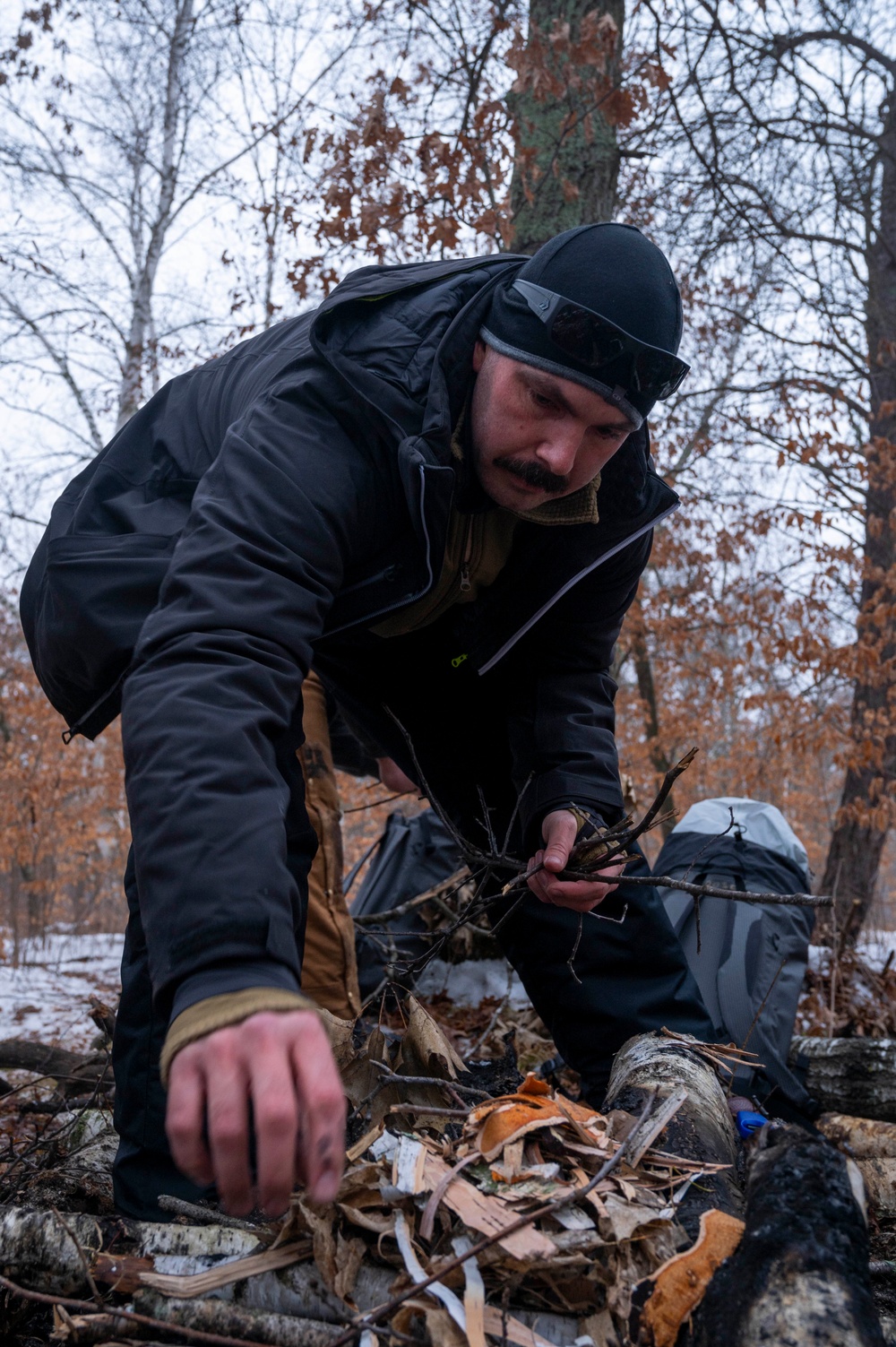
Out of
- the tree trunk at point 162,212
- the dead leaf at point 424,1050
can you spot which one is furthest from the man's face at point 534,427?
the tree trunk at point 162,212

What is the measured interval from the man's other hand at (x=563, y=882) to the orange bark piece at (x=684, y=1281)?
0.97 meters

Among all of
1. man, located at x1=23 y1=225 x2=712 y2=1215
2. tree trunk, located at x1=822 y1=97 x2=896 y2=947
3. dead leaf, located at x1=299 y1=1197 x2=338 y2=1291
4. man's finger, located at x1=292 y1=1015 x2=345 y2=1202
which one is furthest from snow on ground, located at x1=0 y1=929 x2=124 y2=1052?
tree trunk, located at x1=822 y1=97 x2=896 y2=947

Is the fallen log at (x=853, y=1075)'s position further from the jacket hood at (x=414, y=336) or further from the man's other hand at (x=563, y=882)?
the jacket hood at (x=414, y=336)

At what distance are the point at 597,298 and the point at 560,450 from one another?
0.34 metres

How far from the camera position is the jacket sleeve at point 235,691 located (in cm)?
120

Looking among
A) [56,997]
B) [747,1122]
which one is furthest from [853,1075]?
[56,997]

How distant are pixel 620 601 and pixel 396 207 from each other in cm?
386

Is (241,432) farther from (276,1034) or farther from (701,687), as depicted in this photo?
(701,687)

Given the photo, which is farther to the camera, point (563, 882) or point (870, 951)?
point (870, 951)

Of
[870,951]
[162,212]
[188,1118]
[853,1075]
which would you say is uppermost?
[162,212]

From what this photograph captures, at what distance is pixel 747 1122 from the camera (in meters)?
2.01

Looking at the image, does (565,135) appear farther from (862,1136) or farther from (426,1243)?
(426,1243)

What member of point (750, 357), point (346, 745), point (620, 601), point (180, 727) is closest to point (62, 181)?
point (750, 357)

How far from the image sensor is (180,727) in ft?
4.32
